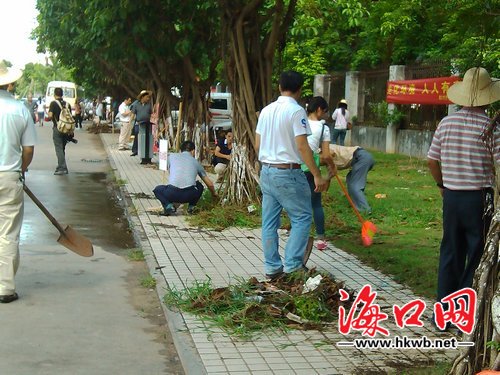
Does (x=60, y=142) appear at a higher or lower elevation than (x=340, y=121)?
lower

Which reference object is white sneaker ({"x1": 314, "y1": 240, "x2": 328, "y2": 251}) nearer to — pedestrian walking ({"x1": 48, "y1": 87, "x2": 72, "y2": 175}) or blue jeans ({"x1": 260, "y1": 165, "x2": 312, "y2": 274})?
blue jeans ({"x1": 260, "y1": 165, "x2": 312, "y2": 274})

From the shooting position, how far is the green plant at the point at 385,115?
2456cm

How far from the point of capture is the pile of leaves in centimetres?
639

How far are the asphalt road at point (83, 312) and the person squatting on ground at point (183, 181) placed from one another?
0.79 m

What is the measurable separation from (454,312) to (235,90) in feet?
26.1

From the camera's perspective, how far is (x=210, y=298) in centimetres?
690

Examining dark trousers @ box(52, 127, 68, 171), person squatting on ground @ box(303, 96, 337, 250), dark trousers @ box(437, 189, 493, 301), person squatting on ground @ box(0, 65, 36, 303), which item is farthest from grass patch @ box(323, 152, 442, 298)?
dark trousers @ box(52, 127, 68, 171)

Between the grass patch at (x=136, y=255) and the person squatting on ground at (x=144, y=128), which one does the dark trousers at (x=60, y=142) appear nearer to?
the person squatting on ground at (x=144, y=128)

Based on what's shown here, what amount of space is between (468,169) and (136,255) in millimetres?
4722

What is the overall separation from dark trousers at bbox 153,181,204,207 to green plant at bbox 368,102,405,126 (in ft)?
45.0

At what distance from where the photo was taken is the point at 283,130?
Result: 7.27 metres

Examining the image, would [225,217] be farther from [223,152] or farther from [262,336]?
[262,336]

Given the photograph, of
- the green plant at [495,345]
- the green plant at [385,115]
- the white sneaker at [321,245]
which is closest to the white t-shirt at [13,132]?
the white sneaker at [321,245]

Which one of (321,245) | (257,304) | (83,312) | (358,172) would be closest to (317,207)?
(321,245)
